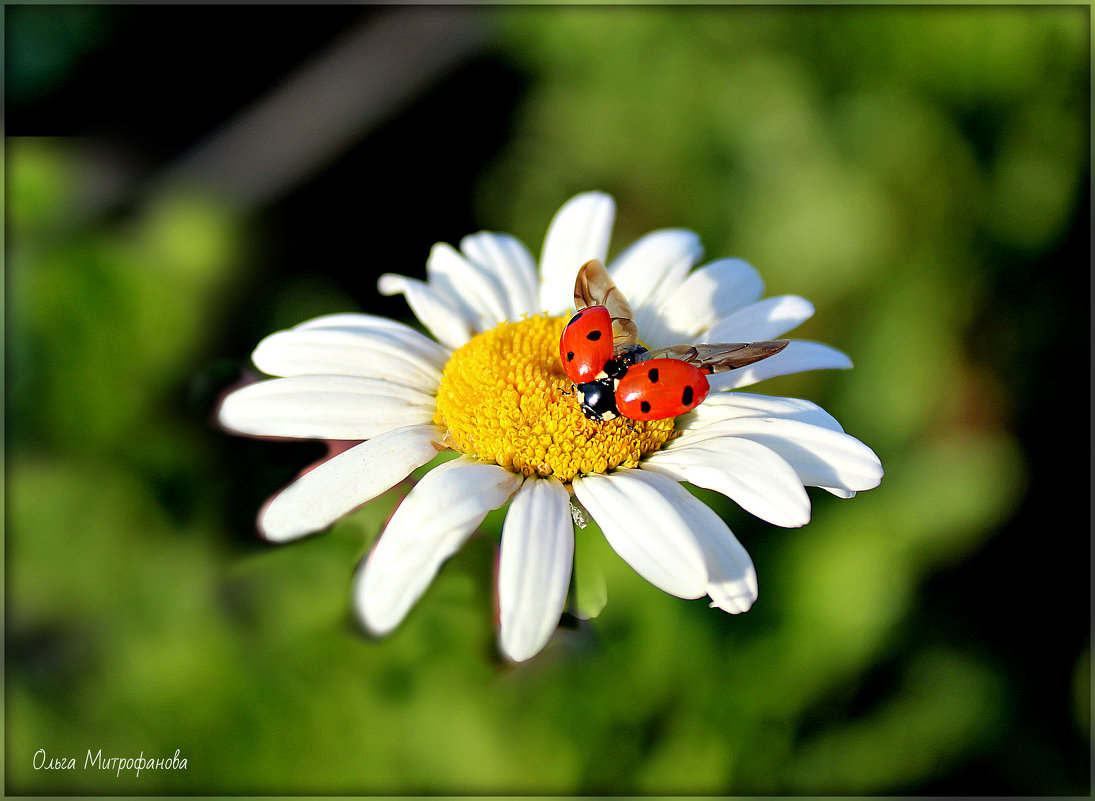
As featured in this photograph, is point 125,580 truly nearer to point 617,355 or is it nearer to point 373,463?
point 373,463

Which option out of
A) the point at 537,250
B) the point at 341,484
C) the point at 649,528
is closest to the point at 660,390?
the point at 649,528

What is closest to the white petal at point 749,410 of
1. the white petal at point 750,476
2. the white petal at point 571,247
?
the white petal at point 750,476

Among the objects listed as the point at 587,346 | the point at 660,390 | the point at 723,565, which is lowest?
the point at 723,565

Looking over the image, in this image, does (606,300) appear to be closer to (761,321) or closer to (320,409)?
(761,321)

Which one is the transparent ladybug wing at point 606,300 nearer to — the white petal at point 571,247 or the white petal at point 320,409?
the white petal at point 571,247

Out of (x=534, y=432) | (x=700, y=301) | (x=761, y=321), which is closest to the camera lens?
(x=534, y=432)

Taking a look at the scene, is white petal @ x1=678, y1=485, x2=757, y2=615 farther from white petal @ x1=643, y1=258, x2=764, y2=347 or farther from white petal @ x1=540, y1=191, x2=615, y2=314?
white petal @ x1=540, y1=191, x2=615, y2=314

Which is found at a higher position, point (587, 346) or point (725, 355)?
point (587, 346)
